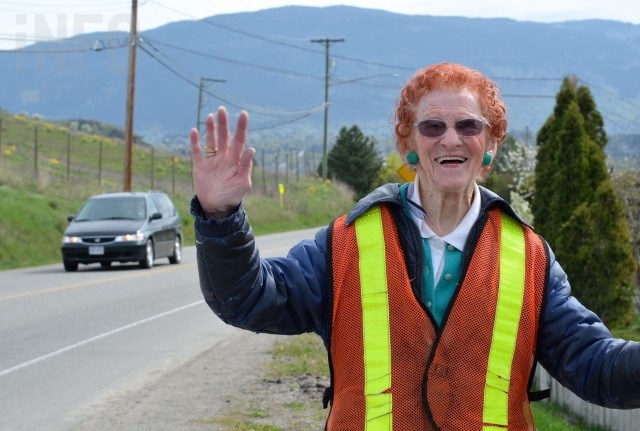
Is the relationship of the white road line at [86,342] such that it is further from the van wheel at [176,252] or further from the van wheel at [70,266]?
the van wheel at [176,252]

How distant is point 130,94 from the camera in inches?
1452

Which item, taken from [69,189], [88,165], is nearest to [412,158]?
[69,189]

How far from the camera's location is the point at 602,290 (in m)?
12.9

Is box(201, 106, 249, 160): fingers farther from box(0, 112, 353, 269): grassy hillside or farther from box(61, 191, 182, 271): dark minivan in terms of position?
box(0, 112, 353, 269): grassy hillside

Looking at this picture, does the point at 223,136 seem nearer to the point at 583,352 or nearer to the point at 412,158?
the point at 412,158

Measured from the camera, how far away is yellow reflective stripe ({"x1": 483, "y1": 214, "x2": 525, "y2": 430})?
336 cm

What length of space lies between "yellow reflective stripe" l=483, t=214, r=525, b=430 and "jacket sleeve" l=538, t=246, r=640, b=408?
143 millimetres

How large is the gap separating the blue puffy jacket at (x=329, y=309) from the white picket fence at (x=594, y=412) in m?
4.61

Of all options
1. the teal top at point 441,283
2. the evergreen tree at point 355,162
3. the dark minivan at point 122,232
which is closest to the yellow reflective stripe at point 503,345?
the teal top at point 441,283

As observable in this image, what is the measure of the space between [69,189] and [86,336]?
25.3 m

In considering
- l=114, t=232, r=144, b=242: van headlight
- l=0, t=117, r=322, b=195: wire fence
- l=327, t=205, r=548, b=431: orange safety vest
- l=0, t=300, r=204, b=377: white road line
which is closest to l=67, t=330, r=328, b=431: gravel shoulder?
l=0, t=300, r=204, b=377: white road line

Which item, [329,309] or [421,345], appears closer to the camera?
[421,345]

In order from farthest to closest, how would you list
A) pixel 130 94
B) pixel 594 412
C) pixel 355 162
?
pixel 355 162 < pixel 130 94 < pixel 594 412

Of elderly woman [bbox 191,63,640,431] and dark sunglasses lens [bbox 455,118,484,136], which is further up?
dark sunglasses lens [bbox 455,118,484,136]
